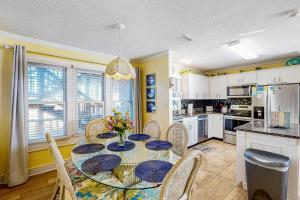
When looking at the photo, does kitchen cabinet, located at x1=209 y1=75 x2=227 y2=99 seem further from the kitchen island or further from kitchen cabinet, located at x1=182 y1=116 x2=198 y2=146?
the kitchen island

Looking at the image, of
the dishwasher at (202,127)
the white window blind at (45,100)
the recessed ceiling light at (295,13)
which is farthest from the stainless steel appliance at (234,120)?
the white window blind at (45,100)

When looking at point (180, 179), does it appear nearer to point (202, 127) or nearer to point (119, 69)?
point (119, 69)

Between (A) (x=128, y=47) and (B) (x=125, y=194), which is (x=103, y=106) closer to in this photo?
(A) (x=128, y=47)

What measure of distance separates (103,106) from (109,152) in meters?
1.92

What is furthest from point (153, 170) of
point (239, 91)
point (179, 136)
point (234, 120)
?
point (239, 91)

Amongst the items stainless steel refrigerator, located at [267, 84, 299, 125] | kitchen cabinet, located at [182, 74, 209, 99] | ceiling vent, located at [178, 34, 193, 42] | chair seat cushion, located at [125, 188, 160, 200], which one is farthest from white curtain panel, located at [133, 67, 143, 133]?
stainless steel refrigerator, located at [267, 84, 299, 125]

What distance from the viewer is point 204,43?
284 centimetres

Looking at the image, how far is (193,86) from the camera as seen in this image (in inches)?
179

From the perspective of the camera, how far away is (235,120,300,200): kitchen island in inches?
67.9

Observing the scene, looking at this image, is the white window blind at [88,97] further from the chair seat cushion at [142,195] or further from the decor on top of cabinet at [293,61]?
the decor on top of cabinet at [293,61]

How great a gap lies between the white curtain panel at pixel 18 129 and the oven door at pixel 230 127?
4.90 meters

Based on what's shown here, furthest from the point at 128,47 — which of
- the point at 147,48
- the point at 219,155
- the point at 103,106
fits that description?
the point at 219,155

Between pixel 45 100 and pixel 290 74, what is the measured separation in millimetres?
5667

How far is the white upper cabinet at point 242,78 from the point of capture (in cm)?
412
